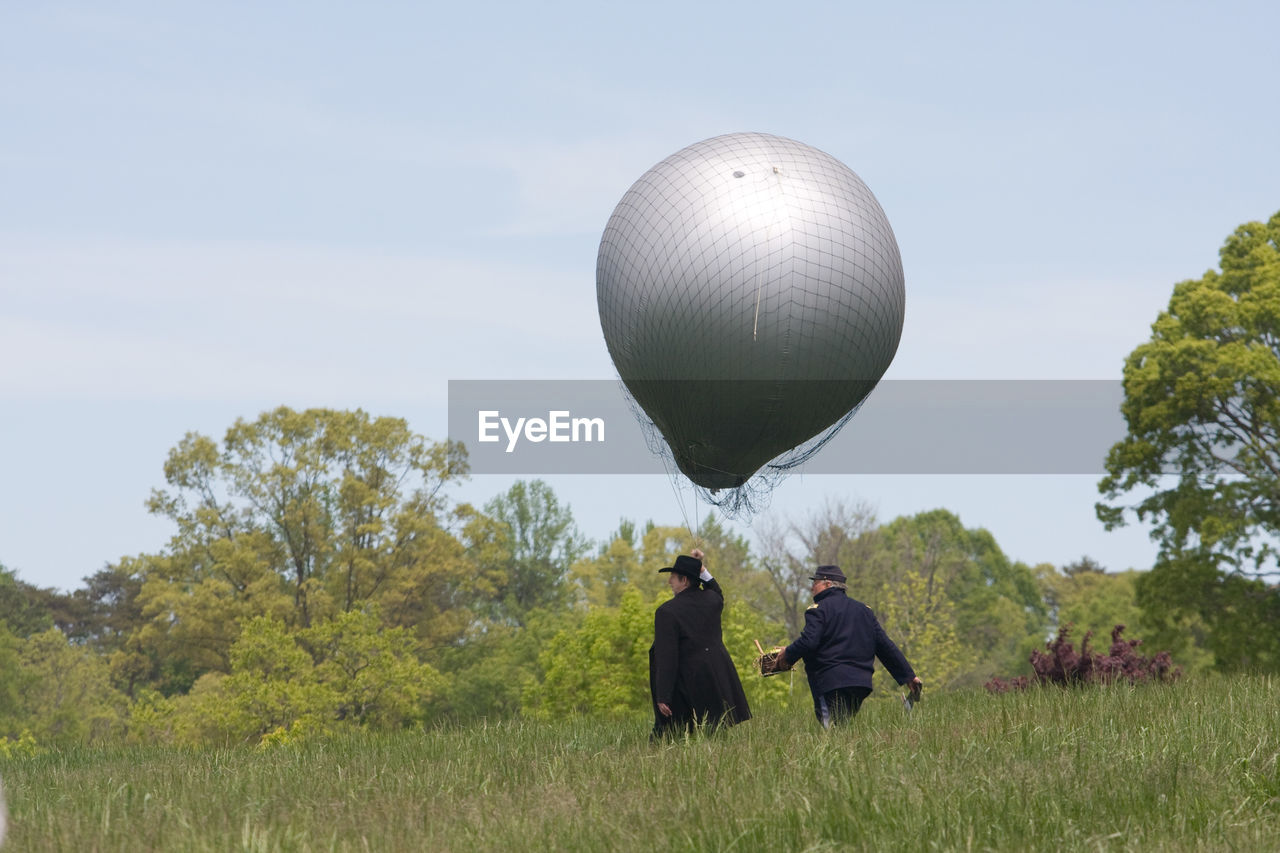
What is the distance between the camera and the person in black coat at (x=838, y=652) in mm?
10188

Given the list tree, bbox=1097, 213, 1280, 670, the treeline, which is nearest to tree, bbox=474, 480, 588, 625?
the treeline

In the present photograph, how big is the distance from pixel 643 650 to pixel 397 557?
9793 millimetres

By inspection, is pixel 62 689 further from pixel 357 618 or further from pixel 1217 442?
pixel 1217 442

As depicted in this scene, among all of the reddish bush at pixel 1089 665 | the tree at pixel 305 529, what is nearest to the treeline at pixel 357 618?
the tree at pixel 305 529

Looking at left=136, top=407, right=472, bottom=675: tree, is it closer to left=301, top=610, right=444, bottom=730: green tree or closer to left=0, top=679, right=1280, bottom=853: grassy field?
left=301, top=610, right=444, bottom=730: green tree

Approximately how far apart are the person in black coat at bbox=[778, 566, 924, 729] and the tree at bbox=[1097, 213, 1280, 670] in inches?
785

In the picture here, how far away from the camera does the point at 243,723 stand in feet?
112

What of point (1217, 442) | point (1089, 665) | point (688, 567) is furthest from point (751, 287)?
point (1217, 442)

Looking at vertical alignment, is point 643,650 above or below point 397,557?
below

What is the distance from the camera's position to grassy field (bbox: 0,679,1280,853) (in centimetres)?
603

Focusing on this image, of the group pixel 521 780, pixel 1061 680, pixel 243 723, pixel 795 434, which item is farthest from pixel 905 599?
pixel 521 780

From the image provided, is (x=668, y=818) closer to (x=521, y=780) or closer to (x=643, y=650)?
(x=521, y=780)

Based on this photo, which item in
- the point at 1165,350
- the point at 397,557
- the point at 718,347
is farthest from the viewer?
the point at 397,557

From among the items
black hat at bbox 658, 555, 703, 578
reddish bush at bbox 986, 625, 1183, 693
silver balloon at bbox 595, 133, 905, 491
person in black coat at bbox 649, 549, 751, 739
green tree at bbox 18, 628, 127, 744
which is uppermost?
silver balloon at bbox 595, 133, 905, 491
